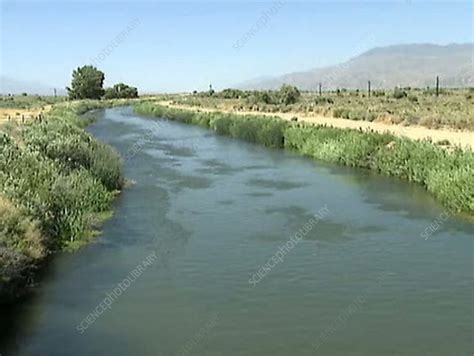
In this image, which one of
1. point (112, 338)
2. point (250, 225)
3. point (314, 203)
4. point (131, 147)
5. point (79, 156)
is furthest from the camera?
point (131, 147)

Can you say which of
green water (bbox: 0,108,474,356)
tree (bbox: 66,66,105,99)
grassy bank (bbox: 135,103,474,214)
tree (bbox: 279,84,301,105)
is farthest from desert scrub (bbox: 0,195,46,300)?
tree (bbox: 66,66,105,99)

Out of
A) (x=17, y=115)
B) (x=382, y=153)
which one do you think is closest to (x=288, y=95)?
(x=17, y=115)

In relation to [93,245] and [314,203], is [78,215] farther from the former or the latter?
[314,203]

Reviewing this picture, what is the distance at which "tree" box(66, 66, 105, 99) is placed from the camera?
124062 mm

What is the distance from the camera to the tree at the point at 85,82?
124 meters

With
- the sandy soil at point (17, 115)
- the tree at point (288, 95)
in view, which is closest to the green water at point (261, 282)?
the sandy soil at point (17, 115)

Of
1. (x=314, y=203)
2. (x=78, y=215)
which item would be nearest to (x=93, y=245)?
(x=78, y=215)

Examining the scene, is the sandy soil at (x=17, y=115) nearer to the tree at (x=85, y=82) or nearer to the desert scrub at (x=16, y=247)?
the desert scrub at (x=16, y=247)

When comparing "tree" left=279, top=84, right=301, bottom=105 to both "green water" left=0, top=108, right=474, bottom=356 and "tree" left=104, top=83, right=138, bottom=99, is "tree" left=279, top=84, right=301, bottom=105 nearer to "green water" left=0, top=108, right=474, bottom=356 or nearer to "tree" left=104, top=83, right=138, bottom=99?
"green water" left=0, top=108, right=474, bottom=356

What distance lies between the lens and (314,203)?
21016mm

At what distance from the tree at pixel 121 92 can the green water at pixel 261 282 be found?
121 metres

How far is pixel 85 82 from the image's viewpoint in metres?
124

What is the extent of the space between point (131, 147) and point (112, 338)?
29275 millimetres

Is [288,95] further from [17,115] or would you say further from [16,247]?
[16,247]
